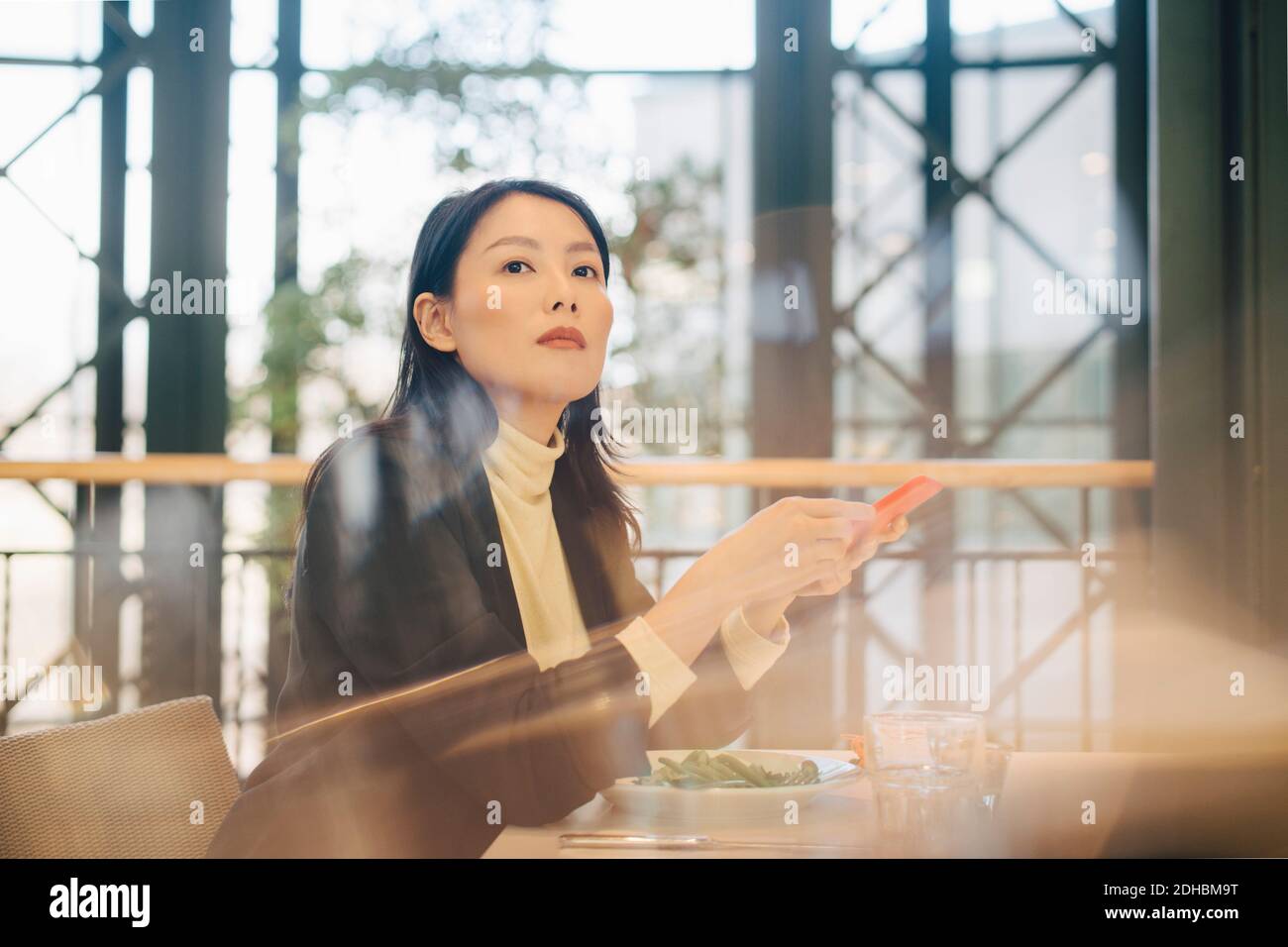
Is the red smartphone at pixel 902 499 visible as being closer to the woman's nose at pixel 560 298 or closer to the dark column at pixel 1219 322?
the woman's nose at pixel 560 298

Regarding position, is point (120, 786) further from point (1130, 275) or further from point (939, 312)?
point (1130, 275)

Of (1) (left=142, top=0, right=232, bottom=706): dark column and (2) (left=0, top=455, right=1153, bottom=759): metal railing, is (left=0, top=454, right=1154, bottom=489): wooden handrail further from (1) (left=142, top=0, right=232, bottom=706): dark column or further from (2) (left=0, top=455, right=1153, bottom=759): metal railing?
(1) (left=142, top=0, right=232, bottom=706): dark column

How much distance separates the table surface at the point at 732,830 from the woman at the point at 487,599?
0.03m

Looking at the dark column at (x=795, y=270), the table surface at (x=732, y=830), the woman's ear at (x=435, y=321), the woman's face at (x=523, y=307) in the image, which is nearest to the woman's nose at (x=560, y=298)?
the woman's face at (x=523, y=307)

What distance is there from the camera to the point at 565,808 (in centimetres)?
81

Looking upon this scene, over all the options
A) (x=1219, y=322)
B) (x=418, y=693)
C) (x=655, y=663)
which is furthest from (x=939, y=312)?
(x=418, y=693)

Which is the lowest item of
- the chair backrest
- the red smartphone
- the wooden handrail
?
the chair backrest

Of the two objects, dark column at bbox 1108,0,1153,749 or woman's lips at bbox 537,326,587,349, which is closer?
woman's lips at bbox 537,326,587,349

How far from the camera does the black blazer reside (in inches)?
32.9

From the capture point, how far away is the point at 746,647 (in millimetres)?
1014

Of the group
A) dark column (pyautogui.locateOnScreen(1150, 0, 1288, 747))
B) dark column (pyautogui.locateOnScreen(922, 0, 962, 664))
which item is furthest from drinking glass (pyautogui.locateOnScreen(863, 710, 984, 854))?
dark column (pyautogui.locateOnScreen(922, 0, 962, 664))

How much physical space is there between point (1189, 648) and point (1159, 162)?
87 centimetres

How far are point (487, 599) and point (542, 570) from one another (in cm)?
13
